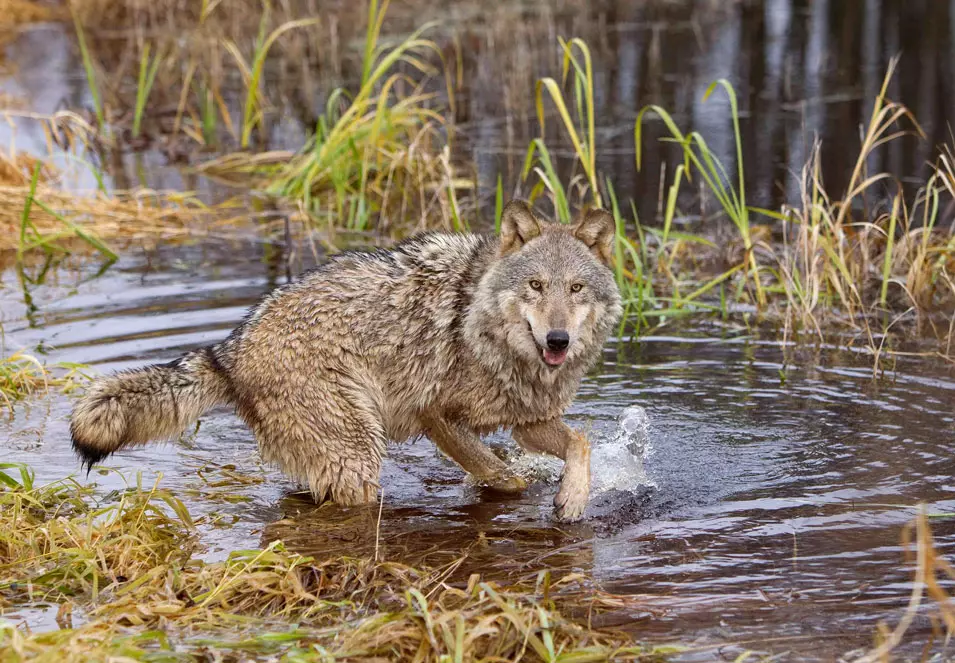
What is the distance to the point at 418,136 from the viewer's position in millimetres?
10523

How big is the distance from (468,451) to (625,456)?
2.91 feet

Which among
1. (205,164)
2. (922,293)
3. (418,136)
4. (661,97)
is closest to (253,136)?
(205,164)

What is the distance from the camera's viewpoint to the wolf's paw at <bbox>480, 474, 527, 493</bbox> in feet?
20.6

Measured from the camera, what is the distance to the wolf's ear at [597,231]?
5988 millimetres

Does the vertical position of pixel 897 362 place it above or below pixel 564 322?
below

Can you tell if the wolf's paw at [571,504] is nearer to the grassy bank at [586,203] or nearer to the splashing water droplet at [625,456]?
the splashing water droplet at [625,456]

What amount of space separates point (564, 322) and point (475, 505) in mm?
1150

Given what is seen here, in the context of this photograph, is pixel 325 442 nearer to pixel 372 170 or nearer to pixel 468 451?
pixel 468 451

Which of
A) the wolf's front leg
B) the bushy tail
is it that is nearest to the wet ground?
the wolf's front leg

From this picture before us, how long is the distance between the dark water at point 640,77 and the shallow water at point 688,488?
3.83 m

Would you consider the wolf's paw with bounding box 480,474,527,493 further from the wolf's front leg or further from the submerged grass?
the submerged grass

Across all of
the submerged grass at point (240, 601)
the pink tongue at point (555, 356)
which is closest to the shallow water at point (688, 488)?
the submerged grass at point (240, 601)

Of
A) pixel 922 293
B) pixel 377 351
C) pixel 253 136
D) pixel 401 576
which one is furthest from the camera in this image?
pixel 253 136

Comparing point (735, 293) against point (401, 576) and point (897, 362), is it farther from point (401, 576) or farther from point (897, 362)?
point (401, 576)
